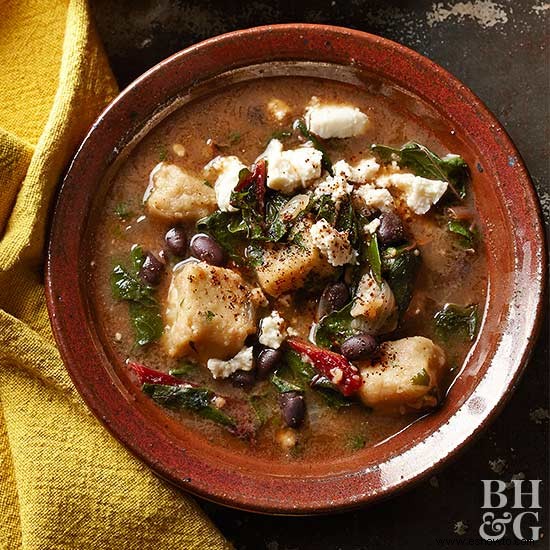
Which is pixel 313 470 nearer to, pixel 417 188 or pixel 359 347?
pixel 359 347

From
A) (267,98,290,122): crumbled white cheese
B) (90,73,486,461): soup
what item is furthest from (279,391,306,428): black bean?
(267,98,290,122): crumbled white cheese

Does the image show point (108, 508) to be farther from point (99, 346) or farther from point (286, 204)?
point (286, 204)

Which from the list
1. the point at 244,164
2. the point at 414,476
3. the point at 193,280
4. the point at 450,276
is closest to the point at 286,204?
the point at 244,164

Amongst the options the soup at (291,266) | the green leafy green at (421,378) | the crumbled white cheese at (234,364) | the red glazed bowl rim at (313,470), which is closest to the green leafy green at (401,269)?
the soup at (291,266)

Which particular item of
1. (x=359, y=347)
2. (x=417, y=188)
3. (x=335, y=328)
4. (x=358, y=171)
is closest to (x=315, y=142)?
(x=358, y=171)

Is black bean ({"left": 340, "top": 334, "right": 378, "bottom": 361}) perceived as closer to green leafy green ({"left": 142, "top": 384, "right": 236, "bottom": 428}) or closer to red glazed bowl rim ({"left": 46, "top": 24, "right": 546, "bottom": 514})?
red glazed bowl rim ({"left": 46, "top": 24, "right": 546, "bottom": 514})
